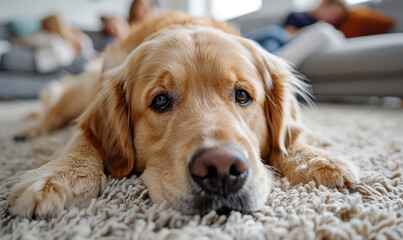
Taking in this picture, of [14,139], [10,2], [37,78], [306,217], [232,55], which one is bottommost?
[37,78]

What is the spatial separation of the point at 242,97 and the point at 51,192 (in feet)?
3.31

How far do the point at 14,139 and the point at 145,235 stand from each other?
241 cm

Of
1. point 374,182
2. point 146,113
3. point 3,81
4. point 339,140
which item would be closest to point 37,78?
point 3,81

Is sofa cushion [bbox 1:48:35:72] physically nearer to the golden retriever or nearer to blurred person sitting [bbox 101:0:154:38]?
blurred person sitting [bbox 101:0:154:38]

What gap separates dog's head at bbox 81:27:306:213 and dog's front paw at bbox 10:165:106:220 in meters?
0.26

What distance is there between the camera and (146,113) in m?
1.47

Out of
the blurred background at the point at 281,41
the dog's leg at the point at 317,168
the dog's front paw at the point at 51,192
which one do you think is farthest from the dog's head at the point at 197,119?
the blurred background at the point at 281,41

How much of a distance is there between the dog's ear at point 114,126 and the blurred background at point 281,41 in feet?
4.44

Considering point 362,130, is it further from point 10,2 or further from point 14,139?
point 10,2

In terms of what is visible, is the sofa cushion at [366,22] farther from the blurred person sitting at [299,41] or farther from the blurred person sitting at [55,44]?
the blurred person sitting at [55,44]

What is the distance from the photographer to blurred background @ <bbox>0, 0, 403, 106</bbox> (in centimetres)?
389

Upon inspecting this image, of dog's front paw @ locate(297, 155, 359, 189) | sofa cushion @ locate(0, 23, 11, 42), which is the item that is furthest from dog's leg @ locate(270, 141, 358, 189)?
sofa cushion @ locate(0, 23, 11, 42)

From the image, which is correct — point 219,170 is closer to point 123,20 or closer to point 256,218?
point 256,218

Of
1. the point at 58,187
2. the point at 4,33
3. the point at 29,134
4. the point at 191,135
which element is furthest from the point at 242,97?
the point at 4,33
